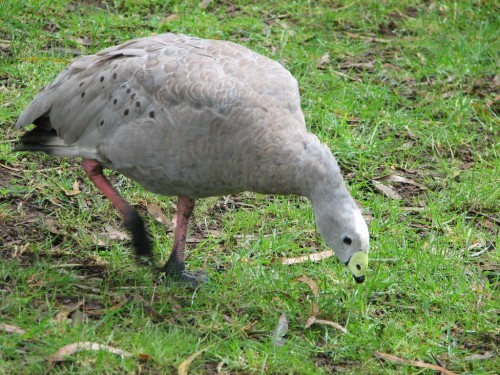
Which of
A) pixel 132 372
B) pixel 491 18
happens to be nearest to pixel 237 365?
pixel 132 372

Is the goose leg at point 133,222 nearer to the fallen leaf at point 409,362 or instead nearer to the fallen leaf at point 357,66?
the fallen leaf at point 409,362

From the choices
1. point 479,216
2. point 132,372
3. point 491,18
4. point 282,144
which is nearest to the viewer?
point 132,372

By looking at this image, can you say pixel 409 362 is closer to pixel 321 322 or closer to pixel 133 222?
pixel 321 322

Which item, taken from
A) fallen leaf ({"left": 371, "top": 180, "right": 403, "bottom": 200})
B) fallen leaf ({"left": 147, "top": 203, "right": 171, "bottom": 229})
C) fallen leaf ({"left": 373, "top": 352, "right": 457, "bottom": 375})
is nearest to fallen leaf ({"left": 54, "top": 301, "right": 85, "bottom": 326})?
fallen leaf ({"left": 147, "top": 203, "right": 171, "bottom": 229})

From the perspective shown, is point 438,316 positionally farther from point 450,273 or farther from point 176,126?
point 176,126

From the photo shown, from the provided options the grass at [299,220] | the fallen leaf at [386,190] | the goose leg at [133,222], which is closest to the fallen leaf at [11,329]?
the grass at [299,220]

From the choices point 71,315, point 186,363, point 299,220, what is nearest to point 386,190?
point 299,220

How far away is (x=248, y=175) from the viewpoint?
19.7 ft

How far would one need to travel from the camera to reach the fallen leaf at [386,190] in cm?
827

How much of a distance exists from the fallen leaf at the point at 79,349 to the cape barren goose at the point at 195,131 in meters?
1.11

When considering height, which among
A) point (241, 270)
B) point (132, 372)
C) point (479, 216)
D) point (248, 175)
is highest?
point (248, 175)

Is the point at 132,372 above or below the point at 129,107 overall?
below

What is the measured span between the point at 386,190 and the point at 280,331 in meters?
2.59

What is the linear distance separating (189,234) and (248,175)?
5.55ft
